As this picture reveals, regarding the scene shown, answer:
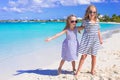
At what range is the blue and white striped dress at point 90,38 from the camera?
6059 millimetres

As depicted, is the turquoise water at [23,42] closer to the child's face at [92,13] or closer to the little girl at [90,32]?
the little girl at [90,32]

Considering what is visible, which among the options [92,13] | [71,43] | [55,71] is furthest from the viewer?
[55,71]

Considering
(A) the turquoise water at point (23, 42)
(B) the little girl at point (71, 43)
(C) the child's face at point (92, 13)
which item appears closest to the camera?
(C) the child's face at point (92, 13)

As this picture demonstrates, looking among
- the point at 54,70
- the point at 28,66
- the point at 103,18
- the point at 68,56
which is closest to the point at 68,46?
the point at 68,56

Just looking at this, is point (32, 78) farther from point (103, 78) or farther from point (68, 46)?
point (103, 78)

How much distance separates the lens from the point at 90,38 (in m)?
6.06

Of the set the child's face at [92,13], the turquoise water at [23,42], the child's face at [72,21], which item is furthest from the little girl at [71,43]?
the turquoise water at [23,42]

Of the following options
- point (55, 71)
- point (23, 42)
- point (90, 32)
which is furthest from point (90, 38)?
point (23, 42)

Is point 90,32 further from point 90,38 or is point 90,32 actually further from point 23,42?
point 23,42

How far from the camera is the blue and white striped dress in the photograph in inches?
239

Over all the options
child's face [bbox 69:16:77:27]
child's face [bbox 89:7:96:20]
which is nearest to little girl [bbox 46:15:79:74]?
child's face [bbox 69:16:77:27]

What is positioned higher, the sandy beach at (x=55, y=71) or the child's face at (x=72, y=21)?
the child's face at (x=72, y=21)

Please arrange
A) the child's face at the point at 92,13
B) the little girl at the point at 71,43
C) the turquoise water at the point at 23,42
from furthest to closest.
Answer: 1. the turquoise water at the point at 23,42
2. the little girl at the point at 71,43
3. the child's face at the point at 92,13

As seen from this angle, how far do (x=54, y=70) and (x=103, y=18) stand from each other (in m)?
99.0
